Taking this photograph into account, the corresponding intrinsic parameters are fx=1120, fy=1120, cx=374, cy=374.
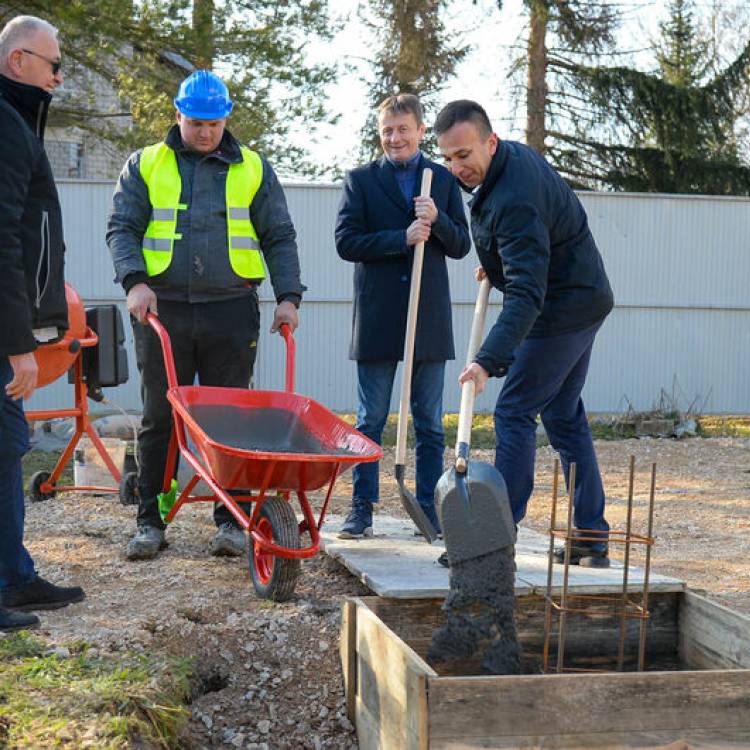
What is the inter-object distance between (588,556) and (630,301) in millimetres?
9437

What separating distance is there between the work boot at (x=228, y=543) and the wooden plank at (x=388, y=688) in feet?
5.09

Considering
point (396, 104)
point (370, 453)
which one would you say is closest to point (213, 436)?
point (370, 453)

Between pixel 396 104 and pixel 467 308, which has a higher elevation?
pixel 396 104

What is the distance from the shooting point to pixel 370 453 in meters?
4.00

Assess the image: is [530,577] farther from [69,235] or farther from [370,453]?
[69,235]

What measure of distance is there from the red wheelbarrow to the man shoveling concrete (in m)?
0.70

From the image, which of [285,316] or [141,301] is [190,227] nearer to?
[141,301]

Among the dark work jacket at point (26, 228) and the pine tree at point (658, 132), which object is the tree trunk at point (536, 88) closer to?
the pine tree at point (658, 132)

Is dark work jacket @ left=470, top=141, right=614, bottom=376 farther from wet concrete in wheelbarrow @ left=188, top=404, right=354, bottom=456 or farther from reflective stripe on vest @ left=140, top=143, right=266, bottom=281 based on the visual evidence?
reflective stripe on vest @ left=140, top=143, right=266, bottom=281

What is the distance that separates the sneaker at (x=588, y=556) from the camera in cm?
428

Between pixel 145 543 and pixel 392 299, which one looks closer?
pixel 145 543

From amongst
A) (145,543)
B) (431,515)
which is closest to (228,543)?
(145,543)

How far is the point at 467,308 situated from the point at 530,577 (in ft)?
29.5

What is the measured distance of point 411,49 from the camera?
1720 cm
